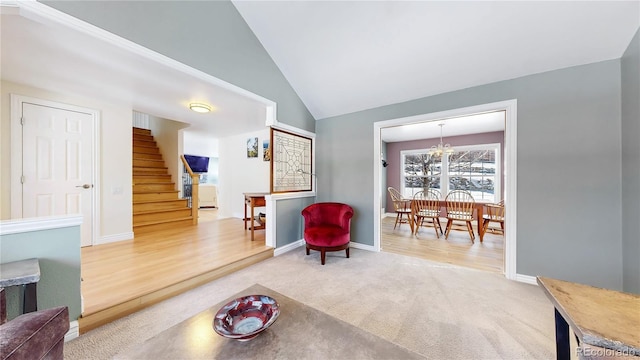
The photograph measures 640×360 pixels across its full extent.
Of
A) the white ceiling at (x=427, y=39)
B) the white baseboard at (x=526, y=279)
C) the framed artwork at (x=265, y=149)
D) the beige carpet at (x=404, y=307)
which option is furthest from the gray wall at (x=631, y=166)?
the framed artwork at (x=265, y=149)

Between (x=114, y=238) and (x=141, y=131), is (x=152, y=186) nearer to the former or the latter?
(x=114, y=238)

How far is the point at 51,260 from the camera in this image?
4.91 ft

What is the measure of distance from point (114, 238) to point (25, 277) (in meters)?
2.84

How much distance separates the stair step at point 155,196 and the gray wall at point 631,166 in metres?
6.78

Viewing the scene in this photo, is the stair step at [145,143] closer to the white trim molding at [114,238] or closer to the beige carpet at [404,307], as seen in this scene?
the white trim molding at [114,238]

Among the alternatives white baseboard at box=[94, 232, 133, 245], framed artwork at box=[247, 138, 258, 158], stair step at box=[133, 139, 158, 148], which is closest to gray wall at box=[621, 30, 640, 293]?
Answer: framed artwork at box=[247, 138, 258, 158]

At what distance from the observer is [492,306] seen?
1916 mm

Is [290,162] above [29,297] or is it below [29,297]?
above

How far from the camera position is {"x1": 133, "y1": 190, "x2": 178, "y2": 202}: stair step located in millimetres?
4281

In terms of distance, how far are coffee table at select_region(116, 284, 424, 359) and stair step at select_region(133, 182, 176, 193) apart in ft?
15.1

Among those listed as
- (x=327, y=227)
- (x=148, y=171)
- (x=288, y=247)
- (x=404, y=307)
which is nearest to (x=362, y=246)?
(x=327, y=227)

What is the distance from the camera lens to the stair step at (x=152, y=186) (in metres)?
4.40

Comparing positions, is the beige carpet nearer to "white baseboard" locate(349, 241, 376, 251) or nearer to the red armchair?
the red armchair

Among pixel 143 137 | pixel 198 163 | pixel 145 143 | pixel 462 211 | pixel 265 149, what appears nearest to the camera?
pixel 462 211
